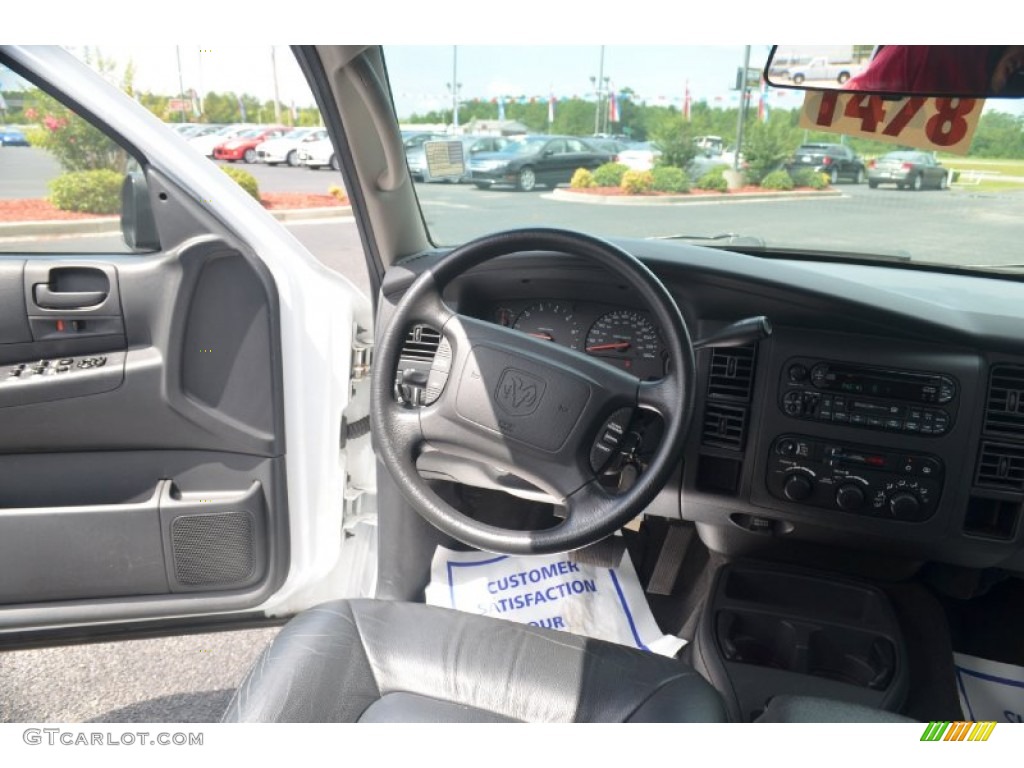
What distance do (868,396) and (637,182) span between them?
31.0 inches

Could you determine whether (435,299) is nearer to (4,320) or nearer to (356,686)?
(356,686)

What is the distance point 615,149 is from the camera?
2.21 m

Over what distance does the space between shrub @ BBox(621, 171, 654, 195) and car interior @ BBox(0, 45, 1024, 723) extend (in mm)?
139

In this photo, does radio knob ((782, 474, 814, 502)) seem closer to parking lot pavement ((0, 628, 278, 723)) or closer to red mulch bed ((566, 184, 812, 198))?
red mulch bed ((566, 184, 812, 198))

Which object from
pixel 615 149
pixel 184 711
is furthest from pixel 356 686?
pixel 615 149

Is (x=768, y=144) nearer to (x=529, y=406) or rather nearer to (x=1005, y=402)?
(x=1005, y=402)

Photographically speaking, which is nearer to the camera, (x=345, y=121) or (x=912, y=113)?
(x=912, y=113)

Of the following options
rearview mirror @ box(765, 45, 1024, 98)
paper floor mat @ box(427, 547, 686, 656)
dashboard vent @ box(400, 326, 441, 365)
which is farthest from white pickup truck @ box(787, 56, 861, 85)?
paper floor mat @ box(427, 547, 686, 656)

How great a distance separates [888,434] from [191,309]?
167cm

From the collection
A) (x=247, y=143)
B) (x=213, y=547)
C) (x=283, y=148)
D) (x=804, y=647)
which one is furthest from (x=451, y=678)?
(x=247, y=143)

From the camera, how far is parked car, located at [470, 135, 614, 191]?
225cm

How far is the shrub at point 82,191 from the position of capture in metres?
2.46

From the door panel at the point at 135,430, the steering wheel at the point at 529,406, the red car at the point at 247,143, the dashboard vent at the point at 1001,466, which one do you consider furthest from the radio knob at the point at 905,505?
the red car at the point at 247,143

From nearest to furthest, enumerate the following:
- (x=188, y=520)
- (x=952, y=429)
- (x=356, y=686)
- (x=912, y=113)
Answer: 1. (x=356, y=686)
2. (x=912, y=113)
3. (x=952, y=429)
4. (x=188, y=520)
